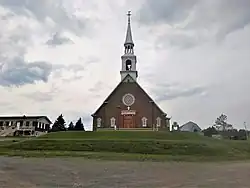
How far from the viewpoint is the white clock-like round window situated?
200 feet

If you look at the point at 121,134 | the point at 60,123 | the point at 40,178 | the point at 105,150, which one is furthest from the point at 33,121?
the point at 40,178

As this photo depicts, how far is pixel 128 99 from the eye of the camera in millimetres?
61188

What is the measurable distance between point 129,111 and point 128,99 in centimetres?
223

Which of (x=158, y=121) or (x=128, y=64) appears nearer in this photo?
(x=158, y=121)

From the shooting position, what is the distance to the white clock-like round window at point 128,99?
6096cm

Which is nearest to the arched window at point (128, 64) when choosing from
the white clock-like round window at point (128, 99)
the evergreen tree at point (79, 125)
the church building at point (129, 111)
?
the church building at point (129, 111)

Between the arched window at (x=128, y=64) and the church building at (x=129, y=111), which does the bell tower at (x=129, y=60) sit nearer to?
the arched window at (x=128, y=64)

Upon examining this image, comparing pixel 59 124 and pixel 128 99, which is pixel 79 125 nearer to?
pixel 59 124

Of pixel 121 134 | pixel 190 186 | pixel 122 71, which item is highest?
pixel 122 71

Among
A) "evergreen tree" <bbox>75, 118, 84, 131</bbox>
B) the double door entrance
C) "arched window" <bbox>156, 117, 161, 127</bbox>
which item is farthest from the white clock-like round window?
"evergreen tree" <bbox>75, 118, 84, 131</bbox>

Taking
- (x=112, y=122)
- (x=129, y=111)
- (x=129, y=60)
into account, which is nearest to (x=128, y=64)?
(x=129, y=60)

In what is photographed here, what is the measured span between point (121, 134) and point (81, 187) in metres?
33.7

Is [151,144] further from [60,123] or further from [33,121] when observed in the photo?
[33,121]

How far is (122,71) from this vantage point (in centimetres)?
6719
